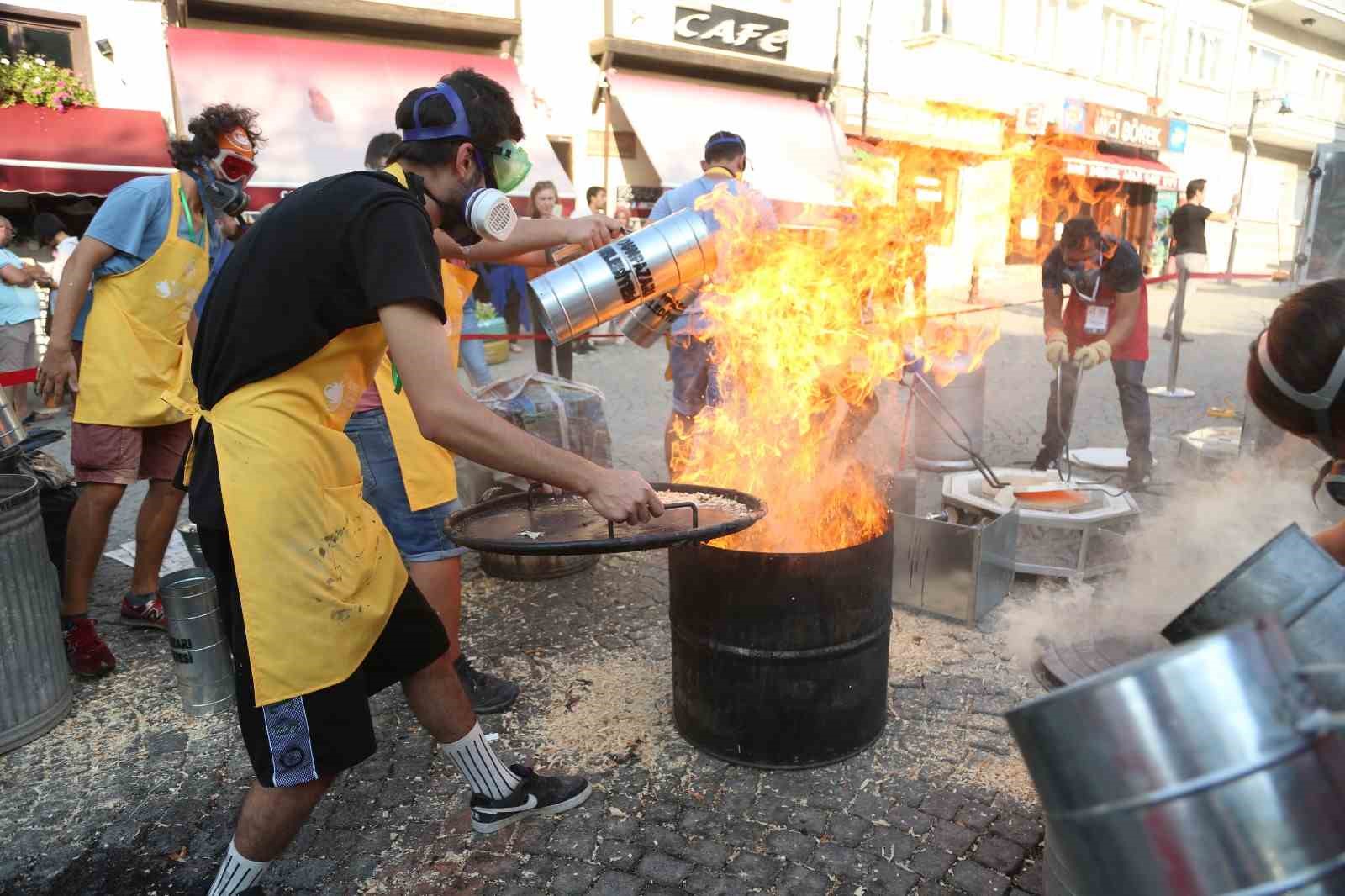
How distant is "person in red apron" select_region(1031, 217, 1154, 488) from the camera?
230 inches

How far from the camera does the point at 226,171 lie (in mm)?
3916

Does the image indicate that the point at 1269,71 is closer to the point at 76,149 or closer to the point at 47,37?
the point at 47,37

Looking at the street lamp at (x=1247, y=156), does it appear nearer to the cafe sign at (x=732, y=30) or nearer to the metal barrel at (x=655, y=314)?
the cafe sign at (x=732, y=30)

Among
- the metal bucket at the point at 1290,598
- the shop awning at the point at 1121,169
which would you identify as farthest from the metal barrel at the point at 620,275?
the shop awning at the point at 1121,169

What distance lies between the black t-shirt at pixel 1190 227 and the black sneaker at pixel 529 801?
36.6 ft

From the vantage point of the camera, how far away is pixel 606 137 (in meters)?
15.4

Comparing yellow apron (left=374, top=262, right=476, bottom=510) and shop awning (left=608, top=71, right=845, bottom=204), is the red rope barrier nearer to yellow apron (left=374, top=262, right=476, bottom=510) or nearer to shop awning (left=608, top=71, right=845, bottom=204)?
yellow apron (left=374, top=262, right=476, bottom=510)

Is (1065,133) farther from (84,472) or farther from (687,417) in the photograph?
(84,472)

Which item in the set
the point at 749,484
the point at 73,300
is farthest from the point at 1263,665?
the point at 73,300

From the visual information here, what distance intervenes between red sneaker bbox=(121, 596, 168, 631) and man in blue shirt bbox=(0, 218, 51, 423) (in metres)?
4.77

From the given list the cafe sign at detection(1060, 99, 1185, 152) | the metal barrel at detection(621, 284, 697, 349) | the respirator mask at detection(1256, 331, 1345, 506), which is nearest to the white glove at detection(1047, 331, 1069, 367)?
the metal barrel at detection(621, 284, 697, 349)

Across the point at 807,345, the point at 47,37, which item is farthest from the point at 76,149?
the point at 807,345

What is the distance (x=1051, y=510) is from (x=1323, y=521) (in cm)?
199

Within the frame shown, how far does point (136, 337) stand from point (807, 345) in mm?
2951
